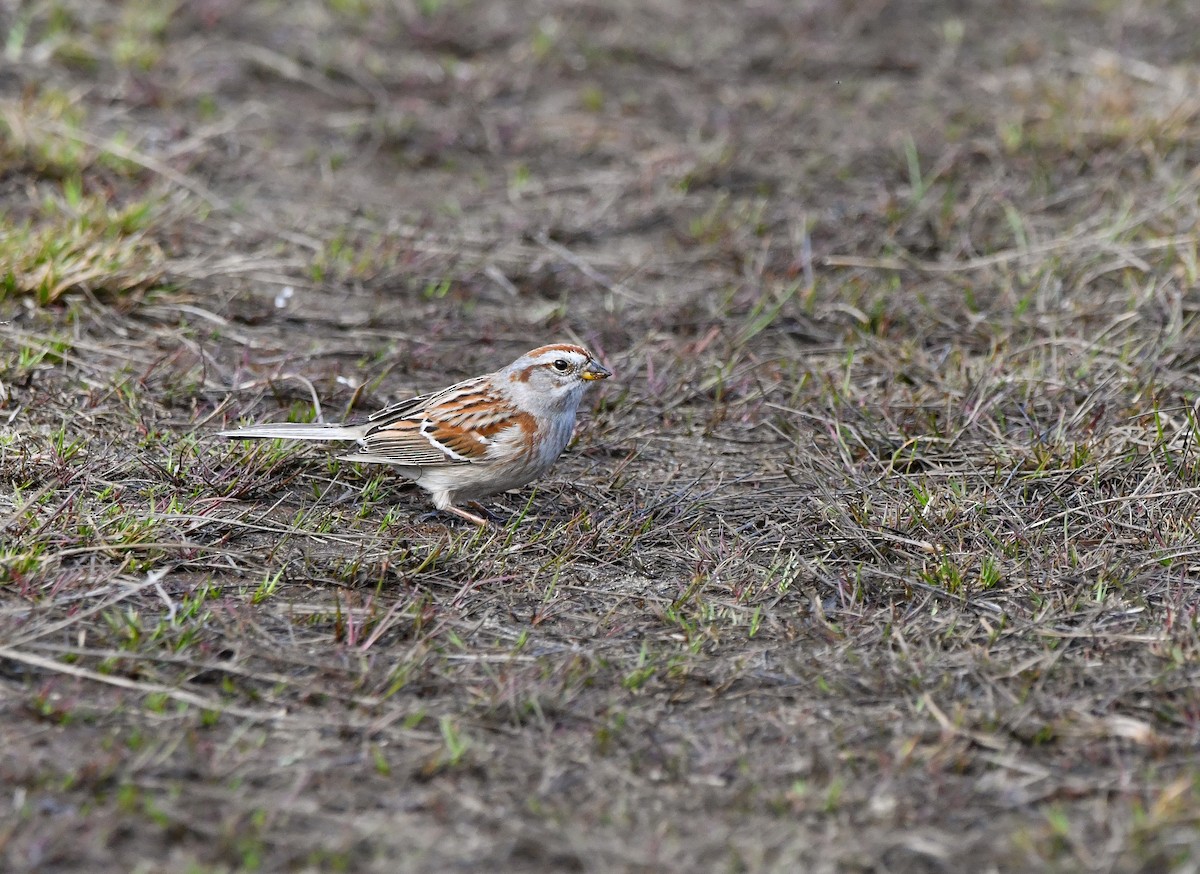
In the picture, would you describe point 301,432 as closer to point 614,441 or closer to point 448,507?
point 448,507

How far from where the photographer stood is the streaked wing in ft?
17.2

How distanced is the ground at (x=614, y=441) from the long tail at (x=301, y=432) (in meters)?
0.13

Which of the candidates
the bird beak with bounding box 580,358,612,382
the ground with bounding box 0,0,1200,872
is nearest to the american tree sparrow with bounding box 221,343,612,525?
the bird beak with bounding box 580,358,612,382

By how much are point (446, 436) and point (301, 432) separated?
53 cm

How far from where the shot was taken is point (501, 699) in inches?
158

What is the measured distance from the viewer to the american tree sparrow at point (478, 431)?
17.2 ft

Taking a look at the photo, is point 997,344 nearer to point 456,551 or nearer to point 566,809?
point 456,551

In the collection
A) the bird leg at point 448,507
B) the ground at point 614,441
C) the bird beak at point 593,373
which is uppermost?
the bird beak at point 593,373

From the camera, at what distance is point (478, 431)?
17.3 feet

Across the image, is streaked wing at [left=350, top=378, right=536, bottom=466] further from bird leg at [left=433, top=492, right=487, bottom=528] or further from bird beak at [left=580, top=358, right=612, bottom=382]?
bird beak at [left=580, top=358, right=612, bottom=382]

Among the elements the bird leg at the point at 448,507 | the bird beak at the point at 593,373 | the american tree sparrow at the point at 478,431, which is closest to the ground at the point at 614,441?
the bird leg at the point at 448,507

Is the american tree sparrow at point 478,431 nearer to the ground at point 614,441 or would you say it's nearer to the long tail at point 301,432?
the long tail at point 301,432

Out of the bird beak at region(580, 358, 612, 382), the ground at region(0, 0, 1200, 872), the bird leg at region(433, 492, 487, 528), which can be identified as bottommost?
the bird leg at region(433, 492, 487, 528)

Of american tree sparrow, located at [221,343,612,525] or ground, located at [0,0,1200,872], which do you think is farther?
american tree sparrow, located at [221,343,612,525]
